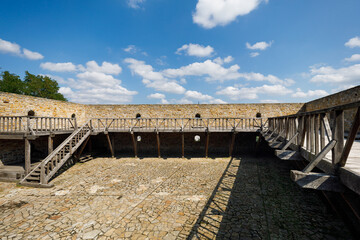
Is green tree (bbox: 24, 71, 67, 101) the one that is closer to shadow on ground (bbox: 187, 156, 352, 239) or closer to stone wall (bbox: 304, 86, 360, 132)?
shadow on ground (bbox: 187, 156, 352, 239)

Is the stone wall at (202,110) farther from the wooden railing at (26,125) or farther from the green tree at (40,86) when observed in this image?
the green tree at (40,86)

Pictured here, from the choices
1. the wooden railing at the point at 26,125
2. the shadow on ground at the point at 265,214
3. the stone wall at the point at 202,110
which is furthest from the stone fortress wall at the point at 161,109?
the shadow on ground at the point at 265,214

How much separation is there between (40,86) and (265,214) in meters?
43.7

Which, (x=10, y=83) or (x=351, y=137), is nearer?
(x=351, y=137)

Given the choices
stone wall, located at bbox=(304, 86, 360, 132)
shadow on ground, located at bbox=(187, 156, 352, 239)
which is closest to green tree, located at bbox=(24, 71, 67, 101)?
shadow on ground, located at bbox=(187, 156, 352, 239)

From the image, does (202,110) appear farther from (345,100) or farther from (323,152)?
(323,152)

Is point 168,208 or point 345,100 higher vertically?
point 345,100

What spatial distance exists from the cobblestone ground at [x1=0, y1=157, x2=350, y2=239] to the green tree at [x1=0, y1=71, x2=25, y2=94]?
106ft

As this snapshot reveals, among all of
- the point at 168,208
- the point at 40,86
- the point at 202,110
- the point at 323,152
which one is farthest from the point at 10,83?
the point at 323,152

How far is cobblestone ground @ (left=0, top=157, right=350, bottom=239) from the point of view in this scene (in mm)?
4652

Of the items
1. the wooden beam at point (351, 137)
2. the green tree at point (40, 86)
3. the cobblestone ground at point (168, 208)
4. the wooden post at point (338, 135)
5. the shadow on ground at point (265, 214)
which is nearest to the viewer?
the wooden beam at point (351, 137)

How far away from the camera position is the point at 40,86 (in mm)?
34250

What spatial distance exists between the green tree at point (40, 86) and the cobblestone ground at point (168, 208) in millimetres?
33954

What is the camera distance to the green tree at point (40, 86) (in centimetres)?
3334
